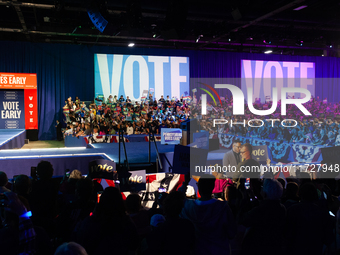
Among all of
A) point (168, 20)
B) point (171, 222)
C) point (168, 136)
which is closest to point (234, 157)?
point (168, 136)

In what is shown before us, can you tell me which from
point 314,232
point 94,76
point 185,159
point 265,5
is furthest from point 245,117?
point 314,232

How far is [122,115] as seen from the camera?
46.3 ft

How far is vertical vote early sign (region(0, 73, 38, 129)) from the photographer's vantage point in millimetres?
15398

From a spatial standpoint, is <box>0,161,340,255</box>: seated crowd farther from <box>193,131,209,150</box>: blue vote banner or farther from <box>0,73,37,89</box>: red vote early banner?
<box>0,73,37,89</box>: red vote early banner

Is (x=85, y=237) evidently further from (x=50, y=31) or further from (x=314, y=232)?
(x=50, y=31)

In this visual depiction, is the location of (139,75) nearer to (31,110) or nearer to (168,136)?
(31,110)

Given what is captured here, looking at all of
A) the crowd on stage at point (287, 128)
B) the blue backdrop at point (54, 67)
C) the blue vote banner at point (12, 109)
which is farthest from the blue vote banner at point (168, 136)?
the blue vote banner at point (12, 109)

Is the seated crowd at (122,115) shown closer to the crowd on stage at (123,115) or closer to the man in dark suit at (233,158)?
the crowd on stage at (123,115)

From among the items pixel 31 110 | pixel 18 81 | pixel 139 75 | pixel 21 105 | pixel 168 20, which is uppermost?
pixel 168 20

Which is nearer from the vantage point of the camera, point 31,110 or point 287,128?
point 287,128

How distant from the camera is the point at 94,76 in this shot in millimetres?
16250

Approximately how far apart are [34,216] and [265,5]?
12.1 metres

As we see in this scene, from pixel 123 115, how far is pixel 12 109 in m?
6.26

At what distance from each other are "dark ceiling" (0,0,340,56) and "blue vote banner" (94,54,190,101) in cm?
97
